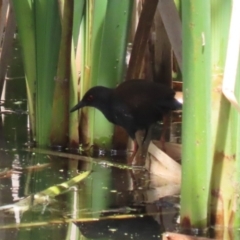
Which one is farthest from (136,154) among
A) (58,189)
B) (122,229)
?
(122,229)

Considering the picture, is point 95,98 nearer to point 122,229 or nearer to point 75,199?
point 75,199

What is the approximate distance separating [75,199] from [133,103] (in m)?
1.08

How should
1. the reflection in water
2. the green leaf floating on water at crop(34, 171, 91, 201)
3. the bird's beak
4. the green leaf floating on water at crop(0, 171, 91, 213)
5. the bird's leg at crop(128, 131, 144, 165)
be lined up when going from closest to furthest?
the reflection in water < the green leaf floating on water at crop(0, 171, 91, 213) < the green leaf floating on water at crop(34, 171, 91, 201) < the bird's leg at crop(128, 131, 144, 165) < the bird's beak

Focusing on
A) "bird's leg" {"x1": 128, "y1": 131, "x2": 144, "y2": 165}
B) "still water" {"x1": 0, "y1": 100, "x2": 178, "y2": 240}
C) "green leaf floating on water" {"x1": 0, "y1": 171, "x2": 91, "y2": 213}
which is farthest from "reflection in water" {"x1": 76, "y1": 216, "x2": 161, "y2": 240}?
"bird's leg" {"x1": 128, "y1": 131, "x2": 144, "y2": 165}

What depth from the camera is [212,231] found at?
114 inches

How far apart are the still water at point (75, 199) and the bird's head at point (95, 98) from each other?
0.34 meters

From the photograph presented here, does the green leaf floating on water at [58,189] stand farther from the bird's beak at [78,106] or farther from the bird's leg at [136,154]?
the bird's beak at [78,106]

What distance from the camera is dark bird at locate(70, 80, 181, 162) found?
169 inches

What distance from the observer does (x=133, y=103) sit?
172 inches

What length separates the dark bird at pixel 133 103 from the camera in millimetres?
4293

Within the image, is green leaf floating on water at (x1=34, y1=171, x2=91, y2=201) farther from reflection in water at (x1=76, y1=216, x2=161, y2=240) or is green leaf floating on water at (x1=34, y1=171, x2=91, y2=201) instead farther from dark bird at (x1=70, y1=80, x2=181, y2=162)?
dark bird at (x1=70, y1=80, x2=181, y2=162)

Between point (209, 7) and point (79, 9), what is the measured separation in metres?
1.94

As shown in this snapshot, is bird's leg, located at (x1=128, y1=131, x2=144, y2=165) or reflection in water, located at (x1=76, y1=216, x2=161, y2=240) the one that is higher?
bird's leg, located at (x1=128, y1=131, x2=144, y2=165)

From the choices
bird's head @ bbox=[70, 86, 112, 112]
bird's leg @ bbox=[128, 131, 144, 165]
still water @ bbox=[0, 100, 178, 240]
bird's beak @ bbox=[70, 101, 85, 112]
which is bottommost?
still water @ bbox=[0, 100, 178, 240]
